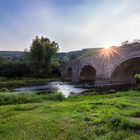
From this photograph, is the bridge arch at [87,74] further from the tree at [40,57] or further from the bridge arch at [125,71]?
the bridge arch at [125,71]

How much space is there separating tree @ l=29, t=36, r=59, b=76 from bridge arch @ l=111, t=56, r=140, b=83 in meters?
25.3

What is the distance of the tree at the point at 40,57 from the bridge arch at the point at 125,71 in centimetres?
2532

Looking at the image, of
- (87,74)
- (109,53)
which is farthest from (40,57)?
(109,53)

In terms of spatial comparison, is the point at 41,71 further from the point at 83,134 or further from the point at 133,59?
the point at 83,134

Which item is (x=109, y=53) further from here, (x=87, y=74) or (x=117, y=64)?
(x=87, y=74)

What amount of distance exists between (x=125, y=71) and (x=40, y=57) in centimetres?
2736

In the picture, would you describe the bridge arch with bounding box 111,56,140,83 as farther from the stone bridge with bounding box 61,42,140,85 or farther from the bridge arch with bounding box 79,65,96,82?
the bridge arch with bounding box 79,65,96,82

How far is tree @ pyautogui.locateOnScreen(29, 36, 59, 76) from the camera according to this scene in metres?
66.7

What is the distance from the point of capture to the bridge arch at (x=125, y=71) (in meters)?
43.3

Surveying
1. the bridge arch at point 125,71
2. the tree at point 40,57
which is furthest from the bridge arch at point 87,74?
the bridge arch at point 125,71

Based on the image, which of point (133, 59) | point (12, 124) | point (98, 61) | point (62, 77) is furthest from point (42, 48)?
point (12, 124)

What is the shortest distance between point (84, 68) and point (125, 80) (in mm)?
17154

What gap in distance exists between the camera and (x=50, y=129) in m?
8.88

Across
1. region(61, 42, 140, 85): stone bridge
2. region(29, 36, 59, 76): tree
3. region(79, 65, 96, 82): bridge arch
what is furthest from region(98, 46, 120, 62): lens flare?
→ region(29, 36, 59, 76): tree
